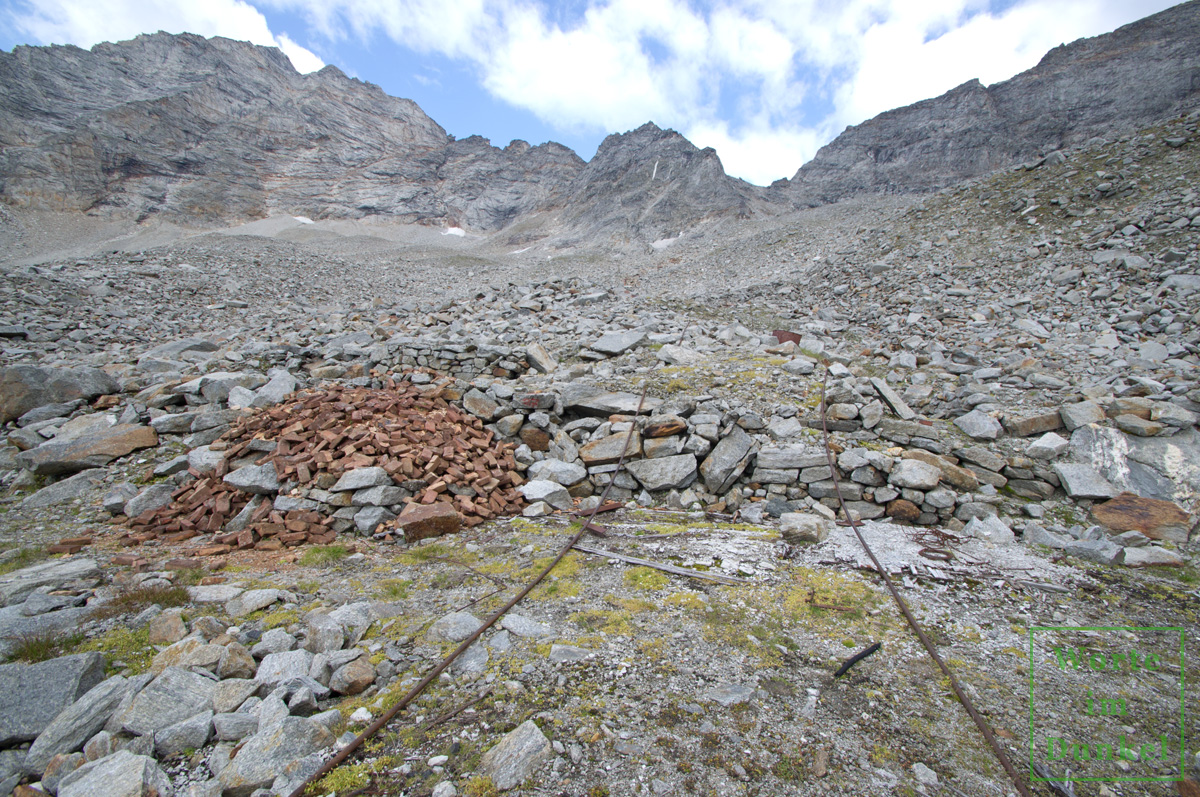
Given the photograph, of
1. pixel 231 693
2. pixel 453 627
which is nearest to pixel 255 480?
pixel 231 693

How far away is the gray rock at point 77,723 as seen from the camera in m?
2.33

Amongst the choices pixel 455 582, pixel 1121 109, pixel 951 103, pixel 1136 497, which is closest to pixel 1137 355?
pixel 1136 497

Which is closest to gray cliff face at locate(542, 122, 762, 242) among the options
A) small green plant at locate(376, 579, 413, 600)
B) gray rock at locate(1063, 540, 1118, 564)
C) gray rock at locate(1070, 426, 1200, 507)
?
gray rock at locate(1070, 426, 1200, 507)

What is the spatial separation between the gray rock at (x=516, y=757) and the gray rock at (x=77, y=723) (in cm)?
219

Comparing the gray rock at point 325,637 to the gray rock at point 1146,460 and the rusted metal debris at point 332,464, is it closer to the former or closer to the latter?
the rusted metal debris at point 332,464

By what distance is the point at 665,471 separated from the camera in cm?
666

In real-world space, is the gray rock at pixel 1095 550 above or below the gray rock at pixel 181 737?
below

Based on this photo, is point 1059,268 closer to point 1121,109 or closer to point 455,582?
point 455,582

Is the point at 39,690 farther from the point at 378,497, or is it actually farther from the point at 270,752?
the point at 378,497

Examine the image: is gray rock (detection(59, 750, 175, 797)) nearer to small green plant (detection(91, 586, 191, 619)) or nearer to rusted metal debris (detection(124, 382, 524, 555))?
small green plant (detection(91, 586, 191, 619))

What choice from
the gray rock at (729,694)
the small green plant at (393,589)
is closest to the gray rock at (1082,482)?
the gray rock at (729,694)

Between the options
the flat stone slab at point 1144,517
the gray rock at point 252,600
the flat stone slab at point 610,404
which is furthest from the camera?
the flat stone slab at point 610,404

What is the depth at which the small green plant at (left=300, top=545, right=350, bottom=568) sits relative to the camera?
4743mm

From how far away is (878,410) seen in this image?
709 centimetres
